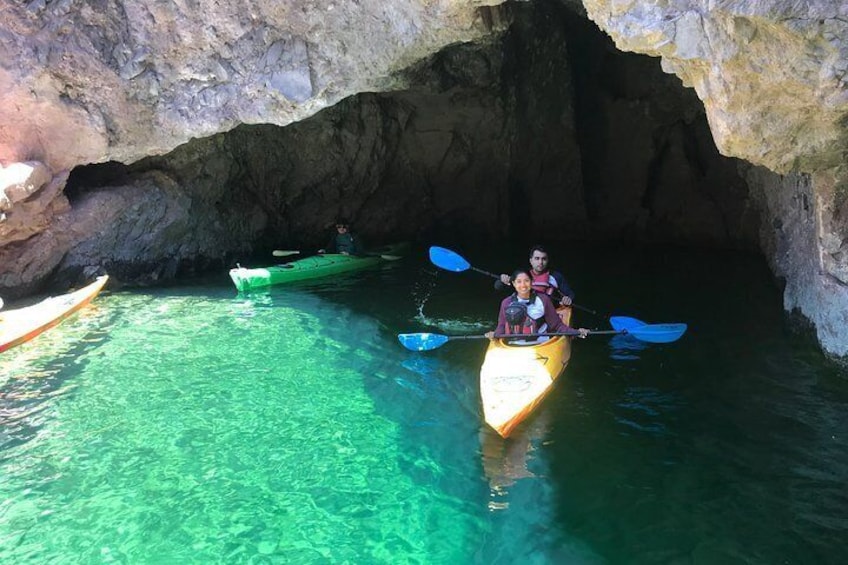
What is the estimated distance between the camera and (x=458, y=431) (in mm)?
5375

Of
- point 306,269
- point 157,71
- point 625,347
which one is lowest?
point 625,347

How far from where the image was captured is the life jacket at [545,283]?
7.28 metres

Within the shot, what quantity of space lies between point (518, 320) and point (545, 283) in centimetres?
122

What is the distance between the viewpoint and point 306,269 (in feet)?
37.7

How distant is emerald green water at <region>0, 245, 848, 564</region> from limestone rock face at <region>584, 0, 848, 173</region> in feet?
7.45

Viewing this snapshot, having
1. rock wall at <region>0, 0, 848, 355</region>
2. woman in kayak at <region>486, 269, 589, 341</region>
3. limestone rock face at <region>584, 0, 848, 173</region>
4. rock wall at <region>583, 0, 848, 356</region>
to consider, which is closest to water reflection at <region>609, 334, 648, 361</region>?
woman in kayak at <region>486, 269, 589, 341</region>

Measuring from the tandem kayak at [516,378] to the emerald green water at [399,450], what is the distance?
9.0 inches

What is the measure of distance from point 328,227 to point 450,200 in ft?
11.0

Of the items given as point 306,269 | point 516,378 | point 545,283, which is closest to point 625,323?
point 545,283

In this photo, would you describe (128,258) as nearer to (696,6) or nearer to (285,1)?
(285,1)

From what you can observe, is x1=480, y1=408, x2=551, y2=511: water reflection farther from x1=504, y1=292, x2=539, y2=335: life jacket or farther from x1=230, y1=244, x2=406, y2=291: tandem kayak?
x1=230, y1=244, x2=406, y2=291: tandem kayak

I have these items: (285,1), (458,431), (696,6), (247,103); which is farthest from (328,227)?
(696,6)

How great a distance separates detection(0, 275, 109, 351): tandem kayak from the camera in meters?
7.53

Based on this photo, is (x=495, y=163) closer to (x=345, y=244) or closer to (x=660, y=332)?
(x=345, y=244)
